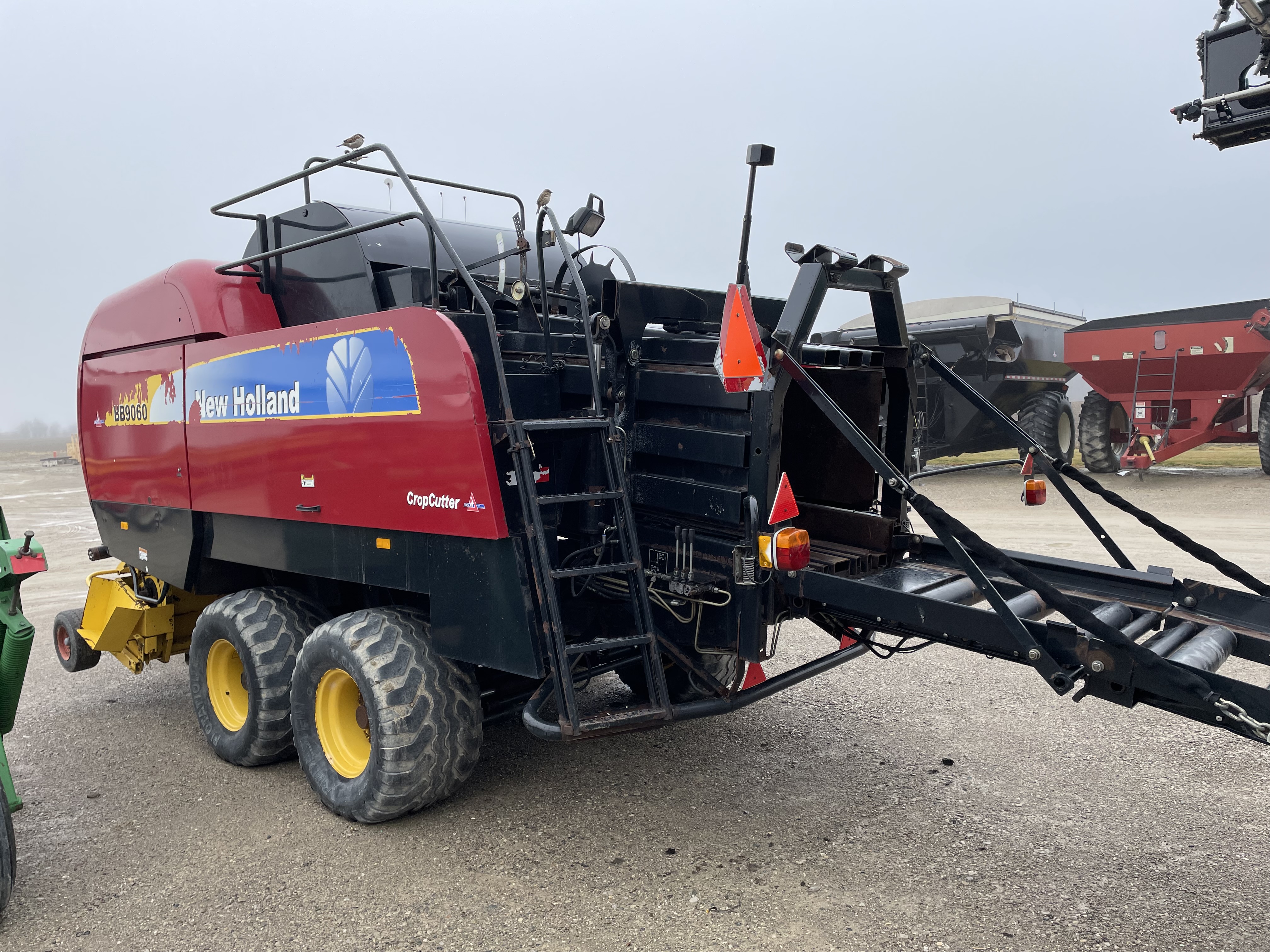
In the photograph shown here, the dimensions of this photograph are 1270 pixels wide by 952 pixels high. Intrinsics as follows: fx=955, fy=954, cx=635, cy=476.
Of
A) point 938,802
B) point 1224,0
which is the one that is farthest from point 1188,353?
point 938,802

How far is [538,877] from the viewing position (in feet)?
11.6

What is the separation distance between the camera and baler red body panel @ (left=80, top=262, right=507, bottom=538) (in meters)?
3.65

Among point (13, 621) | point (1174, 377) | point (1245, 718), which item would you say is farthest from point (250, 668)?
point (1174, 377)

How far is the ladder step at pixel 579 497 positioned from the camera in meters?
3.58

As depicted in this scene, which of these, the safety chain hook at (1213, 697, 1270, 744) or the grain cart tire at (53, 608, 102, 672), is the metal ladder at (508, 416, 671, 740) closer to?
the safety chain hook at (1213, 697, 1270, 744)

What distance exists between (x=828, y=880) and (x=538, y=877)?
1.06 meters

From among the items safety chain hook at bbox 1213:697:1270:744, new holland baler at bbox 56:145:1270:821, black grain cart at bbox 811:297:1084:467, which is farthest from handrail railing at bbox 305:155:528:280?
black grain cart at bbox 811:297:1084:467

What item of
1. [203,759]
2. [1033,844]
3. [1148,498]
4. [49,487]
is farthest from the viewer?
[49,487]

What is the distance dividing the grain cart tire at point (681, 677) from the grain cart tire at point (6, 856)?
2.39 meters

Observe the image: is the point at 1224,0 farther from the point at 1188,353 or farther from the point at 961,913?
the point at 1188,353

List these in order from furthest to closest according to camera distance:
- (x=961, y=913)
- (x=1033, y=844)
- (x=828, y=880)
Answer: (x=1033, y=844), (x=828, y=880), (x=961, y=913)

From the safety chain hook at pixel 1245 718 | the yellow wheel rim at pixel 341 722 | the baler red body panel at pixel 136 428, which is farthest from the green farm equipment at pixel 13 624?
the safety chain hook at pixel 1245 718

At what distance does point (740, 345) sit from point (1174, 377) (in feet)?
42.9

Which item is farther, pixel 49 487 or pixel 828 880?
pixel 49 487
